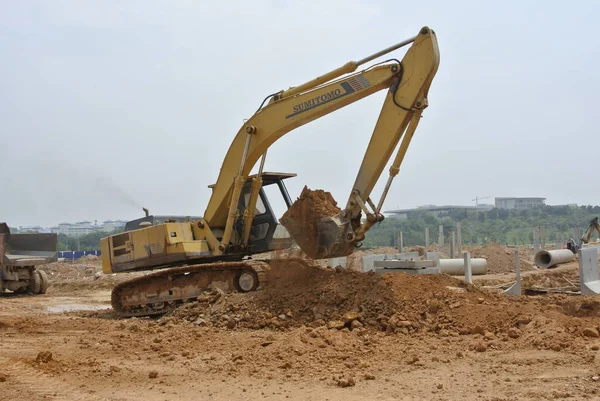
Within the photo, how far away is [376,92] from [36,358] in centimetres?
600

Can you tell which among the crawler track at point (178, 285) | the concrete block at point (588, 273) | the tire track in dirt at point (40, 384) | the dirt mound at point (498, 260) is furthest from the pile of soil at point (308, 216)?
the dirt mound at point (498, 260)

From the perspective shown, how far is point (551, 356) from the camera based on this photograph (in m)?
6.42

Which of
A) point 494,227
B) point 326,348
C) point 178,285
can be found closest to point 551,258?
point 178,285

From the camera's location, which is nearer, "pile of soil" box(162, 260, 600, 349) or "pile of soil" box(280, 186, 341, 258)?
"pile of soil" box(162, 260, 600, 349)

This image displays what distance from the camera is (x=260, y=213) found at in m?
11.7

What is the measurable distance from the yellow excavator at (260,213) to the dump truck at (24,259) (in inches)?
248

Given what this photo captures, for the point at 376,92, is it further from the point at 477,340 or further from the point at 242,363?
the point at 242,363

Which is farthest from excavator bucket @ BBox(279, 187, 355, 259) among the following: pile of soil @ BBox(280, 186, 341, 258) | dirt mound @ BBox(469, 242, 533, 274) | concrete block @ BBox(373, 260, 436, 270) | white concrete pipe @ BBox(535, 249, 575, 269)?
dirt mound @ BBox(469, 242, 533, 274)

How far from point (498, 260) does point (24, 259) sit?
17.1 m

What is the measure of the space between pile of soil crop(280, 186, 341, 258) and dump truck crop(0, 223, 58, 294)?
1084 centimetres

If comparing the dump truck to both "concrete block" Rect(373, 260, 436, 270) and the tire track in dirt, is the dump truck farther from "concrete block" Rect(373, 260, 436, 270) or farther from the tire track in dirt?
the tire track in dirt

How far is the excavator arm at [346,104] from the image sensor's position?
30.0 ft

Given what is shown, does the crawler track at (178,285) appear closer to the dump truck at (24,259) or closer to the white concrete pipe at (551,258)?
the dump truck at (24,259)

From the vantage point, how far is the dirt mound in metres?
23.8
